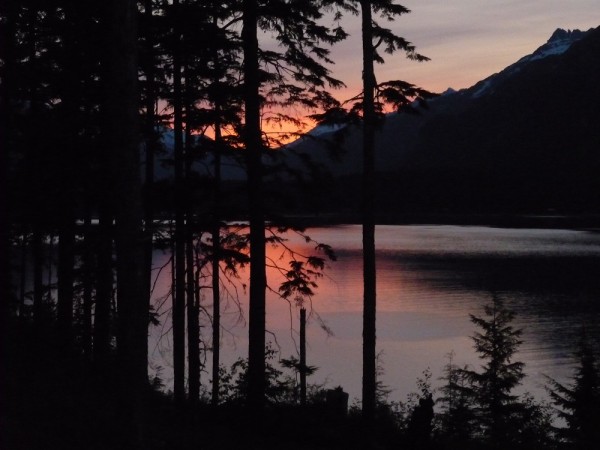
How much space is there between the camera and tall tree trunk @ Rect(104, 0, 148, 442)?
739 centimetres

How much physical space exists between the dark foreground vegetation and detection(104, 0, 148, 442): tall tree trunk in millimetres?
233

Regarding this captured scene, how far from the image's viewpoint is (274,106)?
15141 mm

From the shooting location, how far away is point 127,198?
7457 millimetres

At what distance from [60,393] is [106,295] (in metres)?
4.04

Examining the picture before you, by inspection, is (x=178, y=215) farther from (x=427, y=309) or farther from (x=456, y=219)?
(x=456, y=219)

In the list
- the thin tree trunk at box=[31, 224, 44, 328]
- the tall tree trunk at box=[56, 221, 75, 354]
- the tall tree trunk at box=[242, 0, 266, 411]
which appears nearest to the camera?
the tall tree trunk at box=[242, 0, 266, 411]

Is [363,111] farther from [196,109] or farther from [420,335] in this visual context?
[420,335]

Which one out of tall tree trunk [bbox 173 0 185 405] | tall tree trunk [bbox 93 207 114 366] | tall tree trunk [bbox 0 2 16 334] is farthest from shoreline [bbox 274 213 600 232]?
tall tree trunk [bbox 0 2 16 334]

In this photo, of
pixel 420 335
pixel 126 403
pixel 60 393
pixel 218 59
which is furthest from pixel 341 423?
pixel 420 335

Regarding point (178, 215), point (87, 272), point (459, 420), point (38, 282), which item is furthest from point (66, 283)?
point (459, 420)

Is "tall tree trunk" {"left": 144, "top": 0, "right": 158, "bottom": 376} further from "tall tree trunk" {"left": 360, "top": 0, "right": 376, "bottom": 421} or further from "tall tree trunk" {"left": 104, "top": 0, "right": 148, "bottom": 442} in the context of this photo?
"tall tree trunk" {"left": 104, "top": 0, "right": 148, "bottom": 442}

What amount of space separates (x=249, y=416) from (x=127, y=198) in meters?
8.13

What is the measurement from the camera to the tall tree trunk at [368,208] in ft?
51.3

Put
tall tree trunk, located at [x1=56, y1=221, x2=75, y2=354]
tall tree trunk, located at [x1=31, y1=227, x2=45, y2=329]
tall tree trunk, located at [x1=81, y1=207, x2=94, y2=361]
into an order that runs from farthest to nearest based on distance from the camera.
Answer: tall tree trunk, located at [x1=31, y1=227, x2=45, y2=329] < tall tree trunk, located at [x1=56, y1=221, x2=75, y2=354] < tall tree trunk, located at [x1=81, y1=207, x2=94, y2=361]
